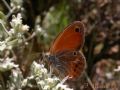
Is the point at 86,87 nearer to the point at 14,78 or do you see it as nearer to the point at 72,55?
the point at 72,55

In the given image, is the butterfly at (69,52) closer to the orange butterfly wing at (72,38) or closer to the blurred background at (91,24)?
the orange butterfly wing at (72,38)

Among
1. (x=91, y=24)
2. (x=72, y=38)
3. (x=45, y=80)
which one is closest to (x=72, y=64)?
(x=72, y=38)

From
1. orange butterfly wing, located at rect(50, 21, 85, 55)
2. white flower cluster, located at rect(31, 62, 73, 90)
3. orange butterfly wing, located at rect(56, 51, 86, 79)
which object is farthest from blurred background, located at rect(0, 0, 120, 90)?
white flower cluster, located at rect(31, 62, 73, 90)

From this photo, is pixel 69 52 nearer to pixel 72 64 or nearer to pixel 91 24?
pixel 72 64

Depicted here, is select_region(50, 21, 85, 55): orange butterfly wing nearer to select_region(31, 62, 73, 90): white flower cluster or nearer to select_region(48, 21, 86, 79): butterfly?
select_region(48, 21, 86, 79): butterfly

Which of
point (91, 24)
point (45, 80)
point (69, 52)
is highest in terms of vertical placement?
point (91, 24)

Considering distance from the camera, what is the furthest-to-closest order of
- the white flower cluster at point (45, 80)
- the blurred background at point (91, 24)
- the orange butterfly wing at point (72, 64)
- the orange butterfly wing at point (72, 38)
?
the blurred background at point (91, 24) < the orange butterfly wing at point (72, 64) < the orange butterfly wing at point (72, 38) < the white flower cluster at point (45, 80)

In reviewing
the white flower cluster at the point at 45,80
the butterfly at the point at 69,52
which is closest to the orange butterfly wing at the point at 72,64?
the butterfly at the point at 69,52
